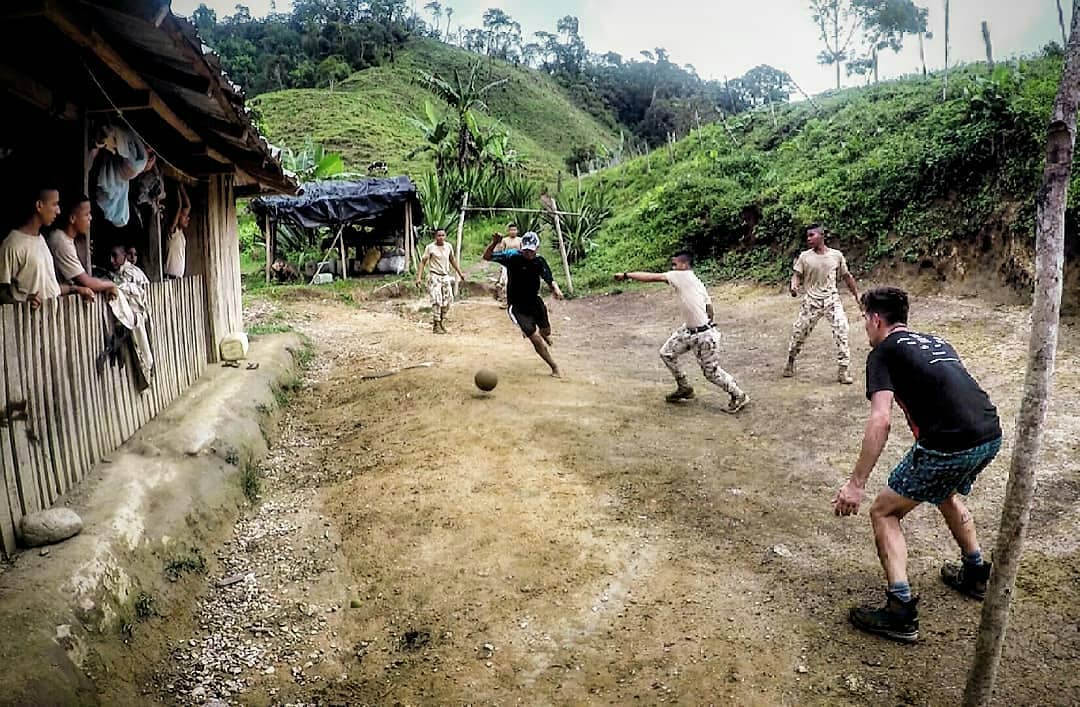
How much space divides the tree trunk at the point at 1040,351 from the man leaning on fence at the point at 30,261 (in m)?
4.99

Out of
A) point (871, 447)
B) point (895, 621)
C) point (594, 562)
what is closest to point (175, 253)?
point (594, 562)

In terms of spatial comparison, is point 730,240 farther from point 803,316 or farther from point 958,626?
point 958,626

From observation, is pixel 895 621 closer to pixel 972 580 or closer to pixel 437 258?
pixel 972 580

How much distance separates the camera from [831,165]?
1667 cm

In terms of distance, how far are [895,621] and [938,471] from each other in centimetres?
76

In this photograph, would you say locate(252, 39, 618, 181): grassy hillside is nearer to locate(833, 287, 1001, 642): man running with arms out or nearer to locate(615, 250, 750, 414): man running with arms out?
locate(615, 250, 750, 414): man running with arms out

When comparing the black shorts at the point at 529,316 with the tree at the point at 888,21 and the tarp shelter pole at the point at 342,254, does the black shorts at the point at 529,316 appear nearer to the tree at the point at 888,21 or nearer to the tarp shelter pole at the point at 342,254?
the tarp shelter pole at the point at 342,254

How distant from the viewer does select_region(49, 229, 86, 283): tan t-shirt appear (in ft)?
16.7

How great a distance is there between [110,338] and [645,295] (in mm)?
12726

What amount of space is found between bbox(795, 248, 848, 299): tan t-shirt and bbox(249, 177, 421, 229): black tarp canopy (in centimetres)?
1307

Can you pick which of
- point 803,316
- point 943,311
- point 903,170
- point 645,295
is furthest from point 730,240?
point 803,316

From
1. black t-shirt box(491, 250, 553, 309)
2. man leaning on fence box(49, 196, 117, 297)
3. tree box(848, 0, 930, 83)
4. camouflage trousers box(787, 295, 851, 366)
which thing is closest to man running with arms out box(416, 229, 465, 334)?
black t-shirt box(491, 250, 553, 309)

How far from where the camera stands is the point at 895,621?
3.55 m

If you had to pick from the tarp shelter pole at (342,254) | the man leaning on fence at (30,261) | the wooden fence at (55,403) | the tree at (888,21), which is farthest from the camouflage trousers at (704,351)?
the tree at (888,21)
